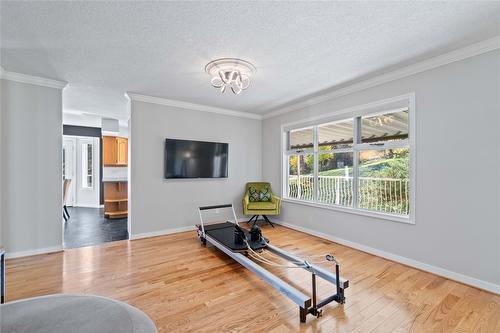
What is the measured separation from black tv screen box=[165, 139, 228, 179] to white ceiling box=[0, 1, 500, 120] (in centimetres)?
136

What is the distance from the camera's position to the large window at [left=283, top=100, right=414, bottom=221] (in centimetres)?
312

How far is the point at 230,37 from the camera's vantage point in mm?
2195

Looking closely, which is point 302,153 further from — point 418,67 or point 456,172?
point 456,172

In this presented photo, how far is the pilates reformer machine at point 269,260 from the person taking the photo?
1.87 m

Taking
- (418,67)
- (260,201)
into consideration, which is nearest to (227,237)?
(260,201)

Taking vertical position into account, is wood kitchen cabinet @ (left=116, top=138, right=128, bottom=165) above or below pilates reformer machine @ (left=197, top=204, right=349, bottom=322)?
above

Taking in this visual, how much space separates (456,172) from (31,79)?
5.63m

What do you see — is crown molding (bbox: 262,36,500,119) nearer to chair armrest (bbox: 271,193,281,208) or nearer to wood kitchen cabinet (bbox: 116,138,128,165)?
chair armrest (bbox: 271,193,281,208)

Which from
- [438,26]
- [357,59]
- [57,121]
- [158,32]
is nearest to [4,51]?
[57,121]

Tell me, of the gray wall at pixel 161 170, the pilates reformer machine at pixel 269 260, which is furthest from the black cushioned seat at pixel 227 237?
the gray wall at pixel 161 170

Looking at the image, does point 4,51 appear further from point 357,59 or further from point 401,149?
point 401,149

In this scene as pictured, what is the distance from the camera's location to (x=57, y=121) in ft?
11.1

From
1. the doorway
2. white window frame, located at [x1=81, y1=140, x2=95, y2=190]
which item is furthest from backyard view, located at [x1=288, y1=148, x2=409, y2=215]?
white window frame, located at [x1=81, y1=140, x2=95, y2=190]

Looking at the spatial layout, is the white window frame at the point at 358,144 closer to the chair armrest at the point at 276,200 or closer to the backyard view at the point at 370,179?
the backyard view at the point at 370,179
